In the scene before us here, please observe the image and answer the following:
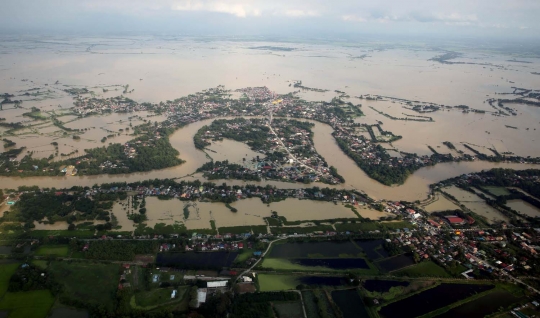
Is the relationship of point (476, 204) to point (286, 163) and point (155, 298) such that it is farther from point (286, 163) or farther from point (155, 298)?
point (155, 298)

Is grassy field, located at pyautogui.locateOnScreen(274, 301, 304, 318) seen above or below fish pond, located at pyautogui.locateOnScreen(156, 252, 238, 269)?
below

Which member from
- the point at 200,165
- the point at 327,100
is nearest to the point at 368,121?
the point at 327,100

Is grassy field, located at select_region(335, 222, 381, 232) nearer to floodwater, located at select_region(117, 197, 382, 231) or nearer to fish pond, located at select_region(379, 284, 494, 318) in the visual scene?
floodwater, located at select_region(117, 197, 382, 231)

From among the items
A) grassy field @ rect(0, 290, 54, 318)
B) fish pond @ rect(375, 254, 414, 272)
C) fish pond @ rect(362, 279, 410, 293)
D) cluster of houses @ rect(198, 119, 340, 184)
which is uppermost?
cluster of houses @ rect(198, 119, 340, 184)

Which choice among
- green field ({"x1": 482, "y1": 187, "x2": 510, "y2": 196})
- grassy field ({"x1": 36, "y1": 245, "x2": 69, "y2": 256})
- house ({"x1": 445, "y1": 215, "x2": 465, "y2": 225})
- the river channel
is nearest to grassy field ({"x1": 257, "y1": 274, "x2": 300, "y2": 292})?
the river channel

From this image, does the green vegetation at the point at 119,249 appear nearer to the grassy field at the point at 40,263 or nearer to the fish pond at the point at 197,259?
the fish pond at the point at 197,259

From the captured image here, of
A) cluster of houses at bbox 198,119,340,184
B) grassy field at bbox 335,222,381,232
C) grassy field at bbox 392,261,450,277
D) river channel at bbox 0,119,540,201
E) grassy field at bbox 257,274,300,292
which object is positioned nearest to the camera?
grassy field at bbox 257,274,300,292

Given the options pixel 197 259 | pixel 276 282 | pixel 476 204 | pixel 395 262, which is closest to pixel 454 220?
pixel 476 204
